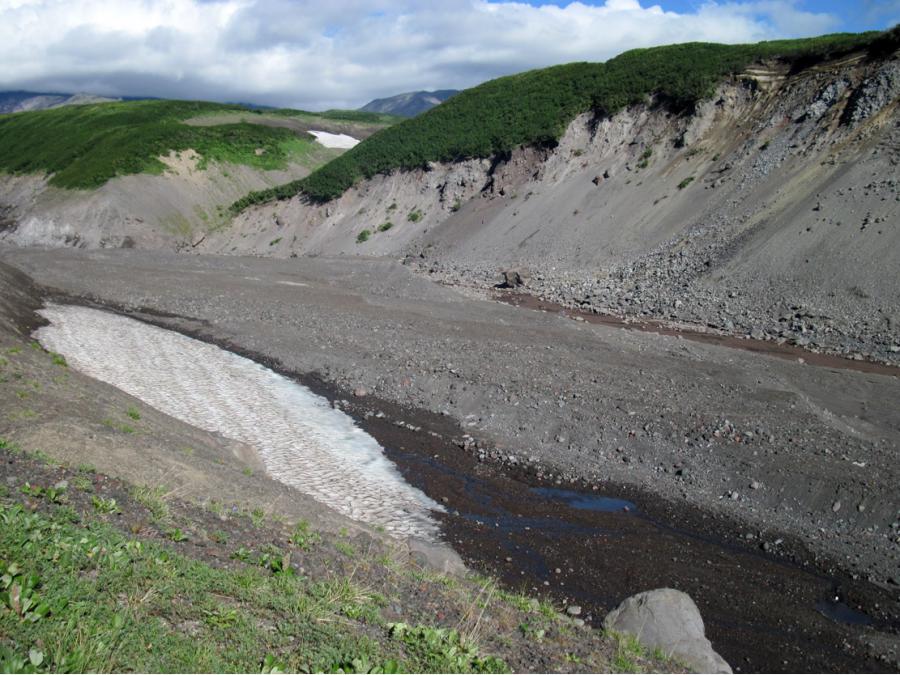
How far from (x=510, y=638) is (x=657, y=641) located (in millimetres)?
2462

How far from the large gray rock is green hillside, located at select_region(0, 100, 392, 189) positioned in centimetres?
6340

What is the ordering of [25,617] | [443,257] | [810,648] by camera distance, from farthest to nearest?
[443,257] → [810,648] → [25,617]

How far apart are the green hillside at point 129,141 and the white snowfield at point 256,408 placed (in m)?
A: 41.3

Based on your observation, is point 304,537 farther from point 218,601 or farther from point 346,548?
point 218,601

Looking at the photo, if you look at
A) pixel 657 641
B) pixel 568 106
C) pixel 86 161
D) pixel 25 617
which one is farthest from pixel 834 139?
pixel 86 161

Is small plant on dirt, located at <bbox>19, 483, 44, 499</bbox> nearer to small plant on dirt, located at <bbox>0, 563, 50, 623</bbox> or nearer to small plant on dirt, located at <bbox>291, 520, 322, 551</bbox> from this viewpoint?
small plant on dirt, located at <bbox>0, 563, 50, 623</bbox>

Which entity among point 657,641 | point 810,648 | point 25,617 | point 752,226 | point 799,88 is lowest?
point 810,648

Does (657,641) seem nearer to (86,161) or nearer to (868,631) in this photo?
(868,631)

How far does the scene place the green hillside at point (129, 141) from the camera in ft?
215

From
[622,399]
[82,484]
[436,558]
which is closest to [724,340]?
[622,399]

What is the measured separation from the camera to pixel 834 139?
3500cm

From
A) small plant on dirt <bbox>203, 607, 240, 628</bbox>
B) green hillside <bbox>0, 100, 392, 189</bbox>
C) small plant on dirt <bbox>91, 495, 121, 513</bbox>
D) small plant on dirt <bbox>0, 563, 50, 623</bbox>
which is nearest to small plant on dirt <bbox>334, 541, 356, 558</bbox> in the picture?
small plant on dirt <bbox>91, 495, 121, 513</bbox>

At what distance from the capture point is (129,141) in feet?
230

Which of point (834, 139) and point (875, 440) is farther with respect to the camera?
point (834, 139)
